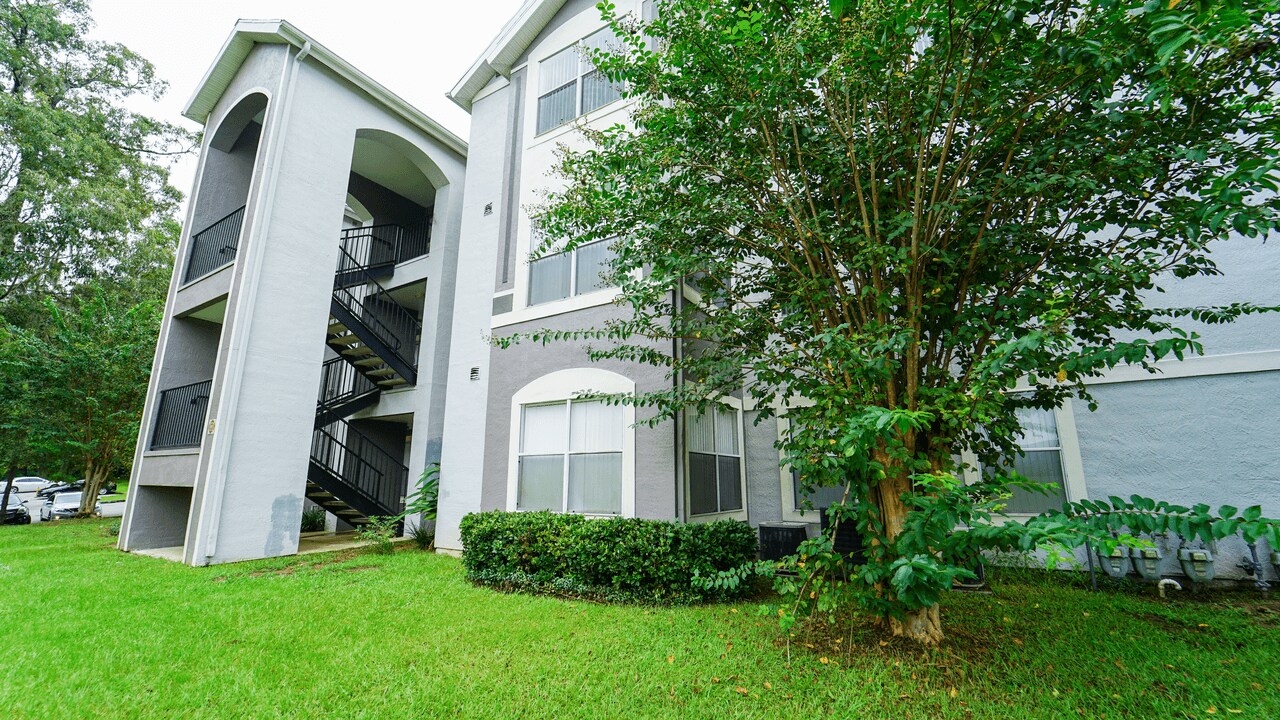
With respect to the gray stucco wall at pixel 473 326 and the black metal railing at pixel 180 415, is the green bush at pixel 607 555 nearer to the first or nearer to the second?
the gray stucco wall at pixel 473 326

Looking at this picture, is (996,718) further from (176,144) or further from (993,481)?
(176,144)

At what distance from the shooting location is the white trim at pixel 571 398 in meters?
7.64

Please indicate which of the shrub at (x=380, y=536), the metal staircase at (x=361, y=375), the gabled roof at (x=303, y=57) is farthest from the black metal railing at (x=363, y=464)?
the gabled roof at (x=303, y=57)

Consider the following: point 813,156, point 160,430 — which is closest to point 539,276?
point 813,156

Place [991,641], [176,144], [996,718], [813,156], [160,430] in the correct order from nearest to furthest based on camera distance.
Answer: [996,718]
[991,641]
[813,156]
[160,430]
[176,144]

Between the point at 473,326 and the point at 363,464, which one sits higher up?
the point at 473,326

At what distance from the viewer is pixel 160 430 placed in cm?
1153

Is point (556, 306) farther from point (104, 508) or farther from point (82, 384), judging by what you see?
point (104, 508)

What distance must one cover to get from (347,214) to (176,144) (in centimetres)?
1492

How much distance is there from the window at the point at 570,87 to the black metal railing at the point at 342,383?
787 cm

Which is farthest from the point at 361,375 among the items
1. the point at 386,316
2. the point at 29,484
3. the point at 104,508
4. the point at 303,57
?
the point at 29,484

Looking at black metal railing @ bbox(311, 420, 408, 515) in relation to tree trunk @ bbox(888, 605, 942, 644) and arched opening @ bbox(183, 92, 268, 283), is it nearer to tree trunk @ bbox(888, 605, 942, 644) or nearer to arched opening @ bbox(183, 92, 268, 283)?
arched opening @ bbox(183, 92, 268, 283)

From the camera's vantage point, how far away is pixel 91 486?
1847cm

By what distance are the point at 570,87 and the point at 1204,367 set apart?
427 inches
